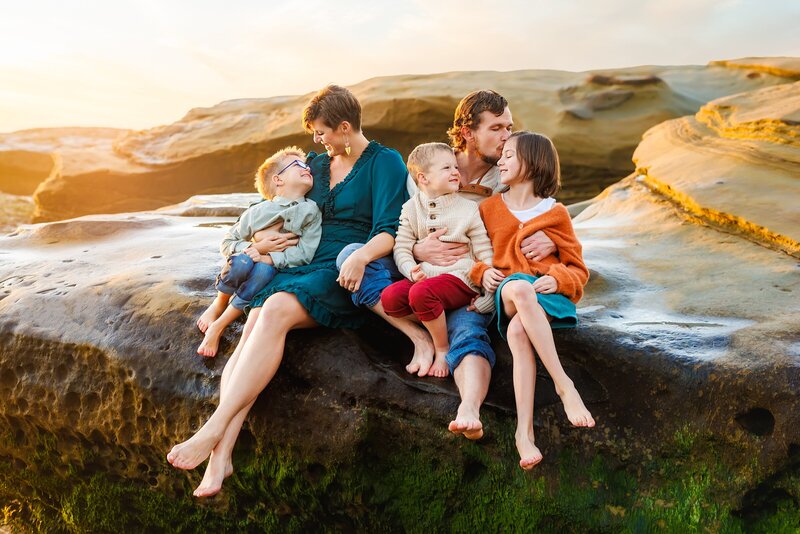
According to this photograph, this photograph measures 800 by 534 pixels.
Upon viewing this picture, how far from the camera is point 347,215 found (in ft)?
10.9

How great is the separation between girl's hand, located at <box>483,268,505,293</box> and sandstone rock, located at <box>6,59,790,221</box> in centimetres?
989

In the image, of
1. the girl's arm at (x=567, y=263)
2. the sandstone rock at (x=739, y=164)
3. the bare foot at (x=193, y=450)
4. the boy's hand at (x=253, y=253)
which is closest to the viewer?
the bare foot at (x=193, y=450)

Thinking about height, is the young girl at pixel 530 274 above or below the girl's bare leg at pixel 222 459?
above

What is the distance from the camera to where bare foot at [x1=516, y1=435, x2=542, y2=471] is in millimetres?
2584

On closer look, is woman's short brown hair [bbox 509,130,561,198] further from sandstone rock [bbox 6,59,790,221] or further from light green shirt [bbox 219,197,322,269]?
sandstone rock [bbox 6,59,790,221]

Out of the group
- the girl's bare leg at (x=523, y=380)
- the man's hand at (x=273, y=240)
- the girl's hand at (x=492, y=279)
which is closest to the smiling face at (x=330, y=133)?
the man's hand at (x=273, y=240)

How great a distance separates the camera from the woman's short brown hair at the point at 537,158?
296cm

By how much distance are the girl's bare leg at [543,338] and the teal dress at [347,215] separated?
695 mm

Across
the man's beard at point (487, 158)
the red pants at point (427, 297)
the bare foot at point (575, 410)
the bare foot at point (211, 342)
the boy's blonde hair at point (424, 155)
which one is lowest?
the bare foot at point (575, 410)

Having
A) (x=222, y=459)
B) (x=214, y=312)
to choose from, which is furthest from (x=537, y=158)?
(x=222, y=459)

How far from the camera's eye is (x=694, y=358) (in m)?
2.88

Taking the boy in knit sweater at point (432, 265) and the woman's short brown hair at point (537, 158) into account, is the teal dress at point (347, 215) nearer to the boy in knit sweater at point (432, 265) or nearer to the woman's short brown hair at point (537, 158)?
the boy in knit sweater at point (432, 265)

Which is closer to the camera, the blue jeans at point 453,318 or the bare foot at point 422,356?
the blue jeans at point 453,318

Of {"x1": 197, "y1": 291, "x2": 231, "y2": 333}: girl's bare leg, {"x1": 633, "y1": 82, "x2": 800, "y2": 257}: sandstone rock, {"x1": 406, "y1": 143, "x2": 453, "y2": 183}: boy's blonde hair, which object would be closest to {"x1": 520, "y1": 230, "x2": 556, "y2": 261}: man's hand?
{"x1": 406, "y1": 143, "x2": 453, "y2": 183}: boy's blonde hair
